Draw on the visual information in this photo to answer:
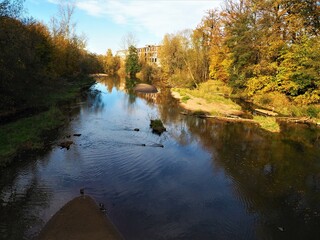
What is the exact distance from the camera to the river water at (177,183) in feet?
35.3

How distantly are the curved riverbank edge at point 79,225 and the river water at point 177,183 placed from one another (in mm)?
386

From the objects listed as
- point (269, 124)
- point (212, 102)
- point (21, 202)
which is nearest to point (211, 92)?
point (212, 102)

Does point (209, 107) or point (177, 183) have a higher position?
point (209, 107)

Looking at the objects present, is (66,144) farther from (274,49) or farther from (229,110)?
(274,49)

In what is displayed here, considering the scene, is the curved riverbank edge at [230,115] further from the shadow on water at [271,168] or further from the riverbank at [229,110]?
the shadow on water at [271,168]

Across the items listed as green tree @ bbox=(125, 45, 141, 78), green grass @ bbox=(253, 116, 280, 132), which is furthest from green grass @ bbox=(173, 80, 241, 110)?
green tree @ bbox=(125, 45, 141, 78)

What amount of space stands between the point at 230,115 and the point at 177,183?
17.1 meters

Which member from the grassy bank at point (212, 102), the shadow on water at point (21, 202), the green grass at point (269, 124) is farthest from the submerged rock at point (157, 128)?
the shadow on water at point (21, 202)

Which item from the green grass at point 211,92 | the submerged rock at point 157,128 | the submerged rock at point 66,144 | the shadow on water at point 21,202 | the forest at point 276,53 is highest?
the forest at point 276,53

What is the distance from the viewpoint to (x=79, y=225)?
33.0 ft

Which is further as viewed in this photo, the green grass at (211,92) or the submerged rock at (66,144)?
the green grass at (211,92)

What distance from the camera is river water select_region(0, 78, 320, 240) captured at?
10.8m

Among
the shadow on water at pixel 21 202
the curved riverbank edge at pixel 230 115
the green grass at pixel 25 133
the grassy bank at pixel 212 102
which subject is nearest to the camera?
the shadow on water at pixel 21 202

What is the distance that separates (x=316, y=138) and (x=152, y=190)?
17.6 meters
